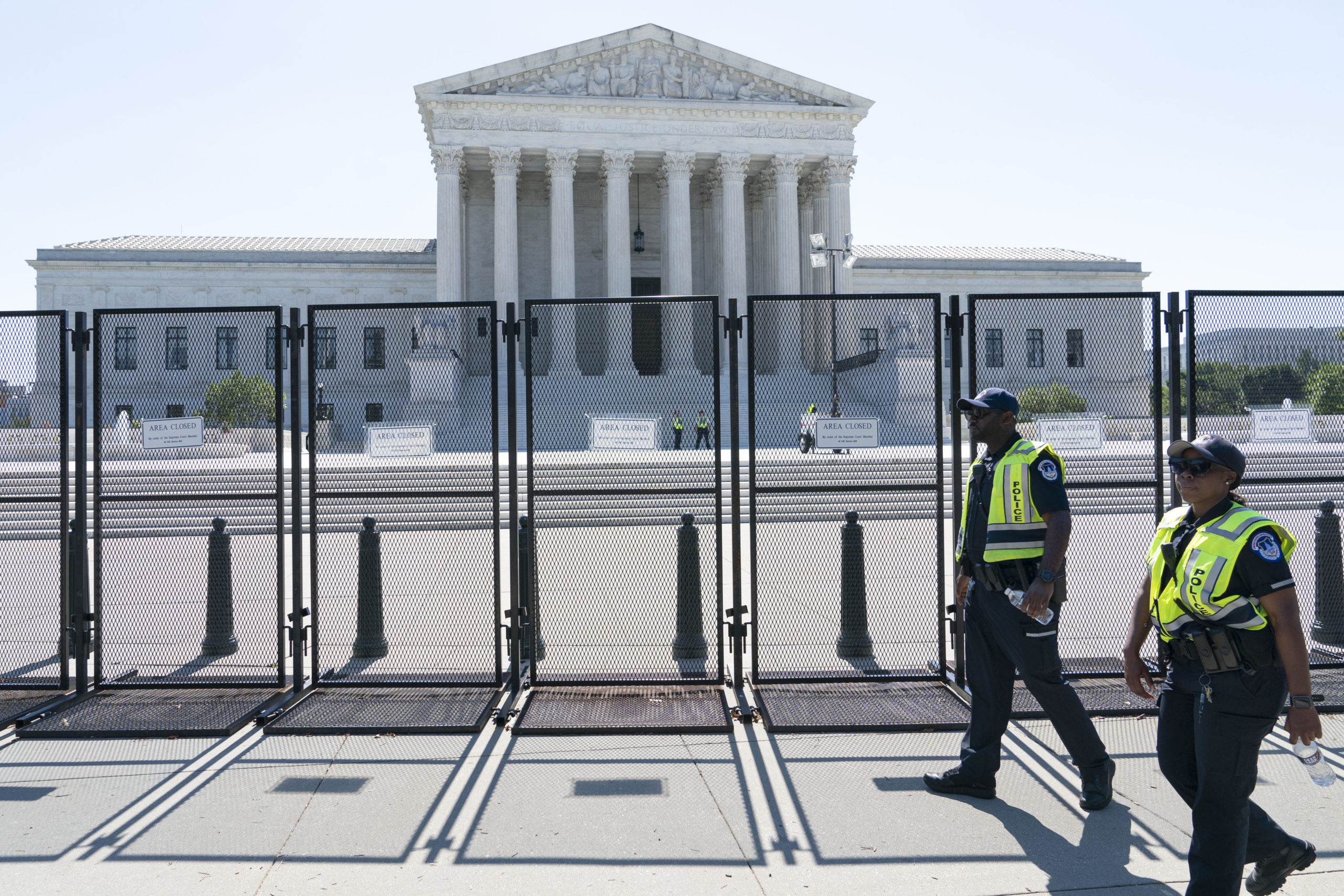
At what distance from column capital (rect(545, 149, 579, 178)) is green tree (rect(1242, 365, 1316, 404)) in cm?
4489

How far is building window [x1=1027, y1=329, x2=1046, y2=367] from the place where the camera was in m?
6.76

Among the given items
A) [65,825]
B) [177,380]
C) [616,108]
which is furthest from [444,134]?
[65,825]

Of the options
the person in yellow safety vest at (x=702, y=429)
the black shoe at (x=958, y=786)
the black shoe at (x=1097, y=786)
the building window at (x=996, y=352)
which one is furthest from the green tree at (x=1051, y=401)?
the black shoe at (x=958, y=786)

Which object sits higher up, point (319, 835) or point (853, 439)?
point (853, 439)

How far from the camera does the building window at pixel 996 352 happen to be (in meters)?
8.07

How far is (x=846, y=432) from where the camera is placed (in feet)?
24.6

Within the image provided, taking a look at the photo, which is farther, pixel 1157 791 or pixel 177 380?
pixel 177 380

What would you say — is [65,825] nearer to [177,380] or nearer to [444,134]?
[177,380]

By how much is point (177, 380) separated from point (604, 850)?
5560 mm

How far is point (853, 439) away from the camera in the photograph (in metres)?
7.48

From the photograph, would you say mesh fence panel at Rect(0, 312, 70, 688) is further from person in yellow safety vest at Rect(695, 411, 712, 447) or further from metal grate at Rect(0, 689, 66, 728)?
person in yellow safety vest at Rect(695, 411, 712, 447)

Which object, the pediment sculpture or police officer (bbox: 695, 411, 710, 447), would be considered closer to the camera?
police officer (bbox: 695, 411, 710, 447)

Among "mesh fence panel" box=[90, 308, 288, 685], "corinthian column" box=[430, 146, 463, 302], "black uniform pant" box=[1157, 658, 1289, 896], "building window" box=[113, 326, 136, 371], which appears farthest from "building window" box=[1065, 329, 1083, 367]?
"corinthian column" box=[430, 146, 463, 302]

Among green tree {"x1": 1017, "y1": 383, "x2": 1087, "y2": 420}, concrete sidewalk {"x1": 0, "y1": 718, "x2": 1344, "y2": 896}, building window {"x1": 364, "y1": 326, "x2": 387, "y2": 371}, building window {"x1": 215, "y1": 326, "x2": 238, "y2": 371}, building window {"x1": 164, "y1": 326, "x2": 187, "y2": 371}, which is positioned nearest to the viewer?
concrete sidewalk {"x1": 0, "y1": 718, "x2": 1344, "y2": 896}
